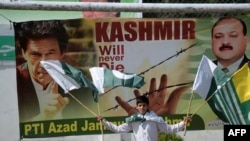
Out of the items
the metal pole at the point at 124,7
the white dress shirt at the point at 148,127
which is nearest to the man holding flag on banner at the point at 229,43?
the metal pole at the point at 124,7

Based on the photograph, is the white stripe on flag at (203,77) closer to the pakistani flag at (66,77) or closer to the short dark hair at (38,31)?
the pakistani flag at (66,77)

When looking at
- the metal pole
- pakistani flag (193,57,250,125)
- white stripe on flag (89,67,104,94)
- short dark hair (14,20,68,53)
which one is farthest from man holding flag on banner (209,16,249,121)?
short dark hair (14,20,68,53)

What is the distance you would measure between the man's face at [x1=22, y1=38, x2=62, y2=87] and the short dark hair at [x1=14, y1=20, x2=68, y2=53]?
44 mm

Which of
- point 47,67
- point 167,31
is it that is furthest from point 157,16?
point 47,67

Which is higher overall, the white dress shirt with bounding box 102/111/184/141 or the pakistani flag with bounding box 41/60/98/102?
the pakistani flag with bounding box 41/60/98/102

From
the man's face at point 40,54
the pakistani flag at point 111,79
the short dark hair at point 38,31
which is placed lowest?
the pakistani flag at point 111,79

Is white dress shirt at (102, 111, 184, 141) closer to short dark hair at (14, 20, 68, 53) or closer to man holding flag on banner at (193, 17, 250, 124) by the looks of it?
man holding flag on banner at (193, 17, 250, 124)

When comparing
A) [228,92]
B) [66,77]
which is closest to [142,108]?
[66,77]

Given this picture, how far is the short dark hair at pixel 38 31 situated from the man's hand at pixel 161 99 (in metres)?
0.93

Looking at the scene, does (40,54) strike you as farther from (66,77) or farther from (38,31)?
(66,77)

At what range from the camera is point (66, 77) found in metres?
6.55

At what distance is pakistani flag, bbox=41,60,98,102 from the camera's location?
6.56 meters

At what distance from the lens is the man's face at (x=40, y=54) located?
6.98 m

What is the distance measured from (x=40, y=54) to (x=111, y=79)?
2.93ft
